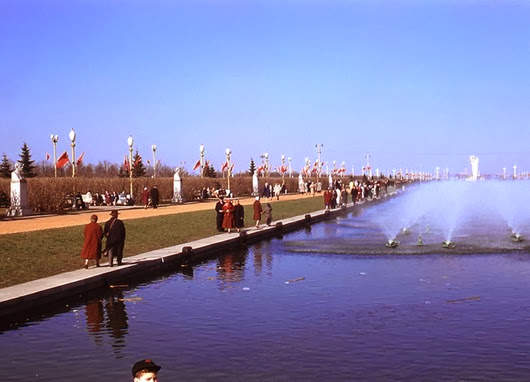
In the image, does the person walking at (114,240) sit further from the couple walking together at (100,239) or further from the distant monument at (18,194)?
the distant monument at (18,194)

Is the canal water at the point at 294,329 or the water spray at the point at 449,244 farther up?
the water spray at the point at 449,244

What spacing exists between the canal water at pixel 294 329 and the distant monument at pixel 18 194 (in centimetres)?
2488

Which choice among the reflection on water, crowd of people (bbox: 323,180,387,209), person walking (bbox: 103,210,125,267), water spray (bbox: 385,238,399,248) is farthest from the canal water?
crowd of people (bbox: 323,180,387,209)

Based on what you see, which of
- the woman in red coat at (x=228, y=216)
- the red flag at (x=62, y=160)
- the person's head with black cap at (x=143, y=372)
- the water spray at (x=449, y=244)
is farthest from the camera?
the red flag at (x=62, y=160)

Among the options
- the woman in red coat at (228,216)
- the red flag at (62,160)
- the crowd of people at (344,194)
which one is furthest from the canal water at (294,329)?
the red flag at (62,160)

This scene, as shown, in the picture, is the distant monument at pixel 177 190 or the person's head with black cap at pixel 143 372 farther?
the distant monument at pixel 177 190

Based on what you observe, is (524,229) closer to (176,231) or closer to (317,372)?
(176,231)

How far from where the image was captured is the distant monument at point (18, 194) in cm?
4142

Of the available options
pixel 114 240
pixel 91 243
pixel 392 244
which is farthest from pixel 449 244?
pixel 91 243

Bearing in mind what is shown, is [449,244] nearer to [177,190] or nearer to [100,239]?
[100,239]

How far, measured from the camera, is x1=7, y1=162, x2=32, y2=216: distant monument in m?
41.4

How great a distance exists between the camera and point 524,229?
34.4 meters

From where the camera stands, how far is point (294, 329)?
12250mm

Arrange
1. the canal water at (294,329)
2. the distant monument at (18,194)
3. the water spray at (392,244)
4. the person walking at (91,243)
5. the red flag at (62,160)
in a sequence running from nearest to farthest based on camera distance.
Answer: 1. the canal water at (294,329)
2. the person walking at (91,243)
3. the water spray at (392,244)
4. the distant monument at (18,194)
5. the red flag at (62,160)
